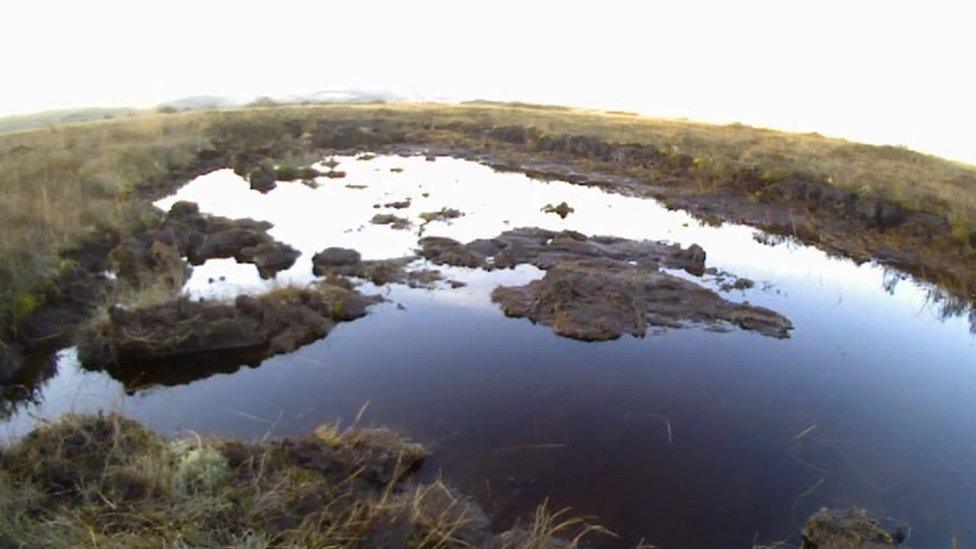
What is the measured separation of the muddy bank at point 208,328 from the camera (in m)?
11.9

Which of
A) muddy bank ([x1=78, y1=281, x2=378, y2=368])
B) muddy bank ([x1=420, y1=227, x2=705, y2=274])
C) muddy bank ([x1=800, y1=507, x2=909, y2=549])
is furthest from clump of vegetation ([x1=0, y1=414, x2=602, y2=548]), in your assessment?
muddy bank ([x1=420, y1=227, x2=705, y2=274])

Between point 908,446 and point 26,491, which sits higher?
point 26,491

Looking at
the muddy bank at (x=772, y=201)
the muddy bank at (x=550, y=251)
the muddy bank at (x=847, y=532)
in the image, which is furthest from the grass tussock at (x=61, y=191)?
the muddy bank at (x=772, y=201)

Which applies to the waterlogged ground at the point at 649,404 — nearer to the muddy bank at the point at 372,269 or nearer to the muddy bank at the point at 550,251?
the muddy bank at the point at 372,269

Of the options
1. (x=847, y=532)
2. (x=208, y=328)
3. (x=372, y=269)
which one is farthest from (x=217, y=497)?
(x=372, y=269)

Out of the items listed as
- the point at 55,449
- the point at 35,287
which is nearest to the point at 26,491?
the point at 55,449

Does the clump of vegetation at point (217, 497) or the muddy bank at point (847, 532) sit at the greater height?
the clump of vegetation at point (217, 497)

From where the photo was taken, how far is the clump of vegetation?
617 cm

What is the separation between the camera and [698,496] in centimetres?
876

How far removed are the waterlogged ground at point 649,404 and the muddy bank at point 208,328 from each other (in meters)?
0.40

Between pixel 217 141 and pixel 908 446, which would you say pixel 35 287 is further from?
pixel 217 141

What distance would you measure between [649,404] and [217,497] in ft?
22.4

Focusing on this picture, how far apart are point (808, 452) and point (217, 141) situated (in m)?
38.3

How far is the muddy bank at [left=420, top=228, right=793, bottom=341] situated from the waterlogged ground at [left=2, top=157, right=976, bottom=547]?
0.52 m
